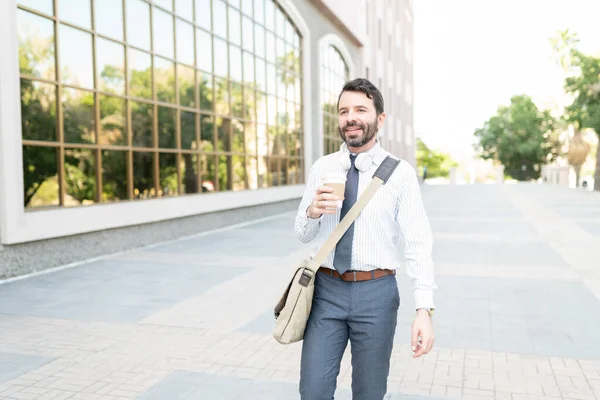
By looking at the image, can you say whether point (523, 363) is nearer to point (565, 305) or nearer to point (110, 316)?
point (565, 305)

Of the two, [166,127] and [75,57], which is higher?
[75,57]

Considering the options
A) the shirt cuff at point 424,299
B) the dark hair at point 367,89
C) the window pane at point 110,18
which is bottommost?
the shirt cuff at point 424,299

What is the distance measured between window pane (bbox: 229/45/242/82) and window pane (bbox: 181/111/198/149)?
2.87m

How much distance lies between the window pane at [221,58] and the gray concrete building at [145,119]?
0.05 meters

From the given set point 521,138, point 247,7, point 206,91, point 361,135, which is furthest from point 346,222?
point 521,138

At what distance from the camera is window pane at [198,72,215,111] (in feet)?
50.2

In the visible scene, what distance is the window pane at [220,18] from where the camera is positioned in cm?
1614

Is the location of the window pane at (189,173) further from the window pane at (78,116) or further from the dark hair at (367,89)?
the dark hair at (367,89)

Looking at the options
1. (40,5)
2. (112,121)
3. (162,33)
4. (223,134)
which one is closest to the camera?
(40,5)

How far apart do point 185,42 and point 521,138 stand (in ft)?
172

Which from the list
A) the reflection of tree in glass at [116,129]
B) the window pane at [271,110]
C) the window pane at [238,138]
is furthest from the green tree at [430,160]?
the reflection of tree in glass at [116,129]

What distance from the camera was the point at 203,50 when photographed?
50.8ft

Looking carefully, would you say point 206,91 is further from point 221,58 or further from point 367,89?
point 367,89

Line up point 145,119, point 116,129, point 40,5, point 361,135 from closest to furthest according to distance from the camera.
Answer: point 361,135 → point 40,5 → point 116,129 → point 145,119
